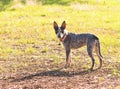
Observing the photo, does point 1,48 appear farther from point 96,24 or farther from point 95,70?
point 96,24

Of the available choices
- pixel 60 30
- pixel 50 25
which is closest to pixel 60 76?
pixel 60 30

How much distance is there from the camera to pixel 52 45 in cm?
1956

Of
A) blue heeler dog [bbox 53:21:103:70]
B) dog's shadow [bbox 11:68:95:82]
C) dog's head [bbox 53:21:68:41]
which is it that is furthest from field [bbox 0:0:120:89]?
dog's head [bbox 53:21:68:41]

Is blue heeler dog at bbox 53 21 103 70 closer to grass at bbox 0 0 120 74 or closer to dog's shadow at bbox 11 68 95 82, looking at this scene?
dog's shadow at bbox 11 68 95 82

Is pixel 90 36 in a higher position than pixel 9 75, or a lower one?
higher

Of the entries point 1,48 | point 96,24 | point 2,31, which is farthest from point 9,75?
point 96,24

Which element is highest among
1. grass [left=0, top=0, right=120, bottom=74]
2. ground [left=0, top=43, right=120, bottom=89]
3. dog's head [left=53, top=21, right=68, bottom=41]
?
dog's head [left=53, top=21, right=68, bottom=41]

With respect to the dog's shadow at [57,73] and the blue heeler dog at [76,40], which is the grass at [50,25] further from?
the dog's shadow at [57,73]

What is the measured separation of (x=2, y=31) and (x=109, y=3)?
12943 mm

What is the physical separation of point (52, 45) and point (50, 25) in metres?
5.83

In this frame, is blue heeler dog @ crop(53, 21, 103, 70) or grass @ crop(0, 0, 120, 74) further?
grass @ crop(0, 0, 120, 74)

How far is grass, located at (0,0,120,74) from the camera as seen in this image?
18.2 m

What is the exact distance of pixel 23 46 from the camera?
19.4m

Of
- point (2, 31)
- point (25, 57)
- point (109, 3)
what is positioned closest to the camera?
point (25, 57)
